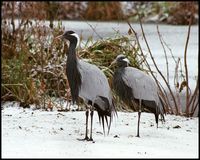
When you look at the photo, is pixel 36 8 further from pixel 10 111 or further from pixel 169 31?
pixel 169 31

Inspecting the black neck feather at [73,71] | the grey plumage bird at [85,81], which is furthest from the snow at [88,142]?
the black neck feather at [73,71]

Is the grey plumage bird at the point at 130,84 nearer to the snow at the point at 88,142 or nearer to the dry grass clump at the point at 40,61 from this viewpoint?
the snow at the point at 88,142

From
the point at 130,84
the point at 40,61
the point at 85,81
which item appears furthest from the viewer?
the point at 40,61

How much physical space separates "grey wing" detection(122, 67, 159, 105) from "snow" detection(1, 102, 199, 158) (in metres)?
0.37

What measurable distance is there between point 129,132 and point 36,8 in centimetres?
318

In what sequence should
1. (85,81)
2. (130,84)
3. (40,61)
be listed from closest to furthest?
1. (85,81)
2. (130,84)
3. (40,61)

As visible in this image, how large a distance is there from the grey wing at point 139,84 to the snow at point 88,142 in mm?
370

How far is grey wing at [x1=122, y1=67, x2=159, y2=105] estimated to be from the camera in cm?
561

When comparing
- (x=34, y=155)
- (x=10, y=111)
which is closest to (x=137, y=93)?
(x=34, y=155)

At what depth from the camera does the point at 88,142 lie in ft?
17.3

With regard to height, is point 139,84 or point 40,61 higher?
point 139,84

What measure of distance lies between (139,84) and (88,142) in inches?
28.7

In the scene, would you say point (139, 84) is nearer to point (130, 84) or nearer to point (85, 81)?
point (130, 84)

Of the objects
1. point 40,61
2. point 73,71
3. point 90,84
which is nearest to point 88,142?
point 90,84
